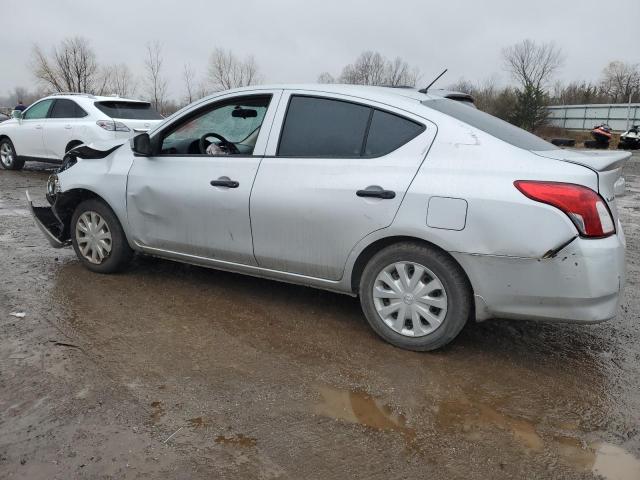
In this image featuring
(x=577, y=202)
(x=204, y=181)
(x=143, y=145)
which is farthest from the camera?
(x=143, y=145)

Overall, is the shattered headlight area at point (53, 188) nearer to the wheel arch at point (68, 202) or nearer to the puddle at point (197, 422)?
the wheel arch at point (68, 202)

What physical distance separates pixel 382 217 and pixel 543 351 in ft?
4.67

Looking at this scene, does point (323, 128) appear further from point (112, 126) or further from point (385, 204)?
point (112, 126)

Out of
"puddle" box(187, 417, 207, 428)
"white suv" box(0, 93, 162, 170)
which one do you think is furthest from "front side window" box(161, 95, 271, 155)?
"white suv" box(0, 93, 162, 170)

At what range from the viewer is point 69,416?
2650 millimetres

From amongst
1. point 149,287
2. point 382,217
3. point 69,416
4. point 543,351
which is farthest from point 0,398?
point 543,351

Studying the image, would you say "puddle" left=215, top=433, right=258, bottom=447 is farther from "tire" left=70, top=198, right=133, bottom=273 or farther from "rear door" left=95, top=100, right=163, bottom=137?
"rear door" left=95, top=100, right=163, bottom=137

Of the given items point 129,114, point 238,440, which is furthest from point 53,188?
point 129,114

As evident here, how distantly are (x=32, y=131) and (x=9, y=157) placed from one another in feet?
4.95

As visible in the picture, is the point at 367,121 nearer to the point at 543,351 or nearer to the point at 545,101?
the point at 543,351

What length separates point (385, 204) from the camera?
129 inches

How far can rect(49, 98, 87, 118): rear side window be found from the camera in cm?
1050

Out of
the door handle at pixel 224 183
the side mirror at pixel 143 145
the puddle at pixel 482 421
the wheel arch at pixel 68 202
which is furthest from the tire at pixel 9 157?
the puddle at pixel 482 421

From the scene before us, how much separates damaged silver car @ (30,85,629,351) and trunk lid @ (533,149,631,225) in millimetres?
16
